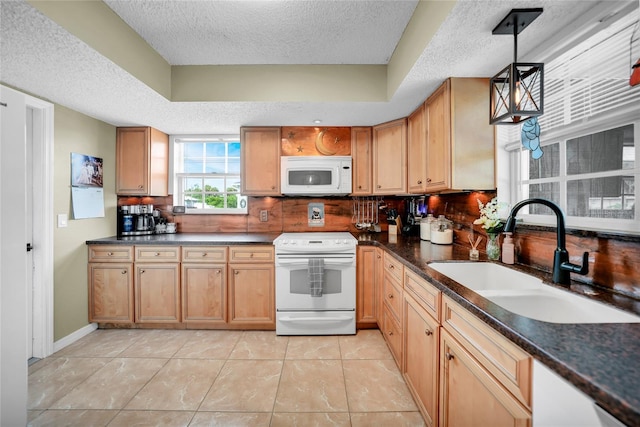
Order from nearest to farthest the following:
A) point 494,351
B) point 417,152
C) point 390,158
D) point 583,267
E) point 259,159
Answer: point 494,351 → point 583,267 → point 417,152 → point 390,158 → point 259,159

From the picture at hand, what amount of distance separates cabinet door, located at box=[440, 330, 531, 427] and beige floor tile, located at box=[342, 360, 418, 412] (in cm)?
49

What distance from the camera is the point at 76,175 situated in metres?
2.62

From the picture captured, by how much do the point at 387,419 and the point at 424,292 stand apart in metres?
0.82

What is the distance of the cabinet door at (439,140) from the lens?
2.00m

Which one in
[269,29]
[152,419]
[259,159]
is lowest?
[152,419]

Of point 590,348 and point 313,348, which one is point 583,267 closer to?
point 590,348

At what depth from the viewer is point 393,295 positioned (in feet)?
7.28

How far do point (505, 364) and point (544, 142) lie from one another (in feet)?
4.80

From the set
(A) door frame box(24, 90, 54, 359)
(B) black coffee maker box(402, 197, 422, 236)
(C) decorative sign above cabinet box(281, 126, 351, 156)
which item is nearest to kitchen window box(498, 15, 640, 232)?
(B) black coffee maker box(402, 197, 422, 236)

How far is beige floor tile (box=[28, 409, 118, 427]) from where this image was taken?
162cm

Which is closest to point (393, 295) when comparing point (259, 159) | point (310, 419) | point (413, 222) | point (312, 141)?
point (310, 419)

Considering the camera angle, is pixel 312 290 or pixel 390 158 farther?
pixel 390 158

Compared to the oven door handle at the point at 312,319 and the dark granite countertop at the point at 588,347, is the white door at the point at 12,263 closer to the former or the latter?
the oven door handle at the point at 312,319

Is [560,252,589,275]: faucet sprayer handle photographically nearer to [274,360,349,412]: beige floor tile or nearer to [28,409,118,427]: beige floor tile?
[274,360,349,412]: beige floor tile
